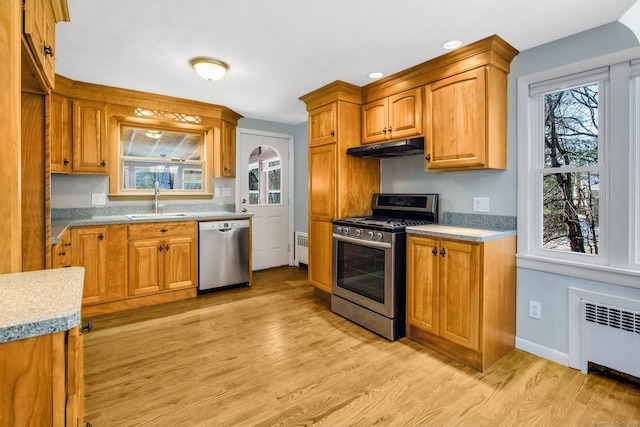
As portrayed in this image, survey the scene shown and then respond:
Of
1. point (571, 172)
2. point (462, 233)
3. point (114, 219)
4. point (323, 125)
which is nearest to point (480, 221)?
point (462, 233)

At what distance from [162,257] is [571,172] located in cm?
380

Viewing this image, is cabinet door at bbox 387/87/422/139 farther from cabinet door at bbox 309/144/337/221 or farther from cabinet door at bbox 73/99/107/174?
cabinet door at bbox 73/99/107/174

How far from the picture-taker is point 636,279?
2016mm

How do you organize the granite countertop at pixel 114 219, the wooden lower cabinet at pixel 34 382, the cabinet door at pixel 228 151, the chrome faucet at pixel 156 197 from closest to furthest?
1. the wooden lower cabinet at pixel 34 382
2. the granite countertop at pixel 114 219
3. the chrome faucet at pixel 156 197
4. the cabinet door at pixel 228 151

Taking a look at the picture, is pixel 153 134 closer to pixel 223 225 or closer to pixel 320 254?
pixel 223 225

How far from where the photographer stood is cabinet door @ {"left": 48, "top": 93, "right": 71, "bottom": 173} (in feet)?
10.7

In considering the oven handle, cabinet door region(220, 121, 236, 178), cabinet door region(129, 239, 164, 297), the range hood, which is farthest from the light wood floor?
cabinet door region(220, 121, 236, 178)

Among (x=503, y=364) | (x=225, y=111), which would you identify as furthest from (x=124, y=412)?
(x=225, y=111)

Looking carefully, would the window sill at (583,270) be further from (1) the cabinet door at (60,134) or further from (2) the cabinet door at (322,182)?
(1) the cabinet door at (60,134)

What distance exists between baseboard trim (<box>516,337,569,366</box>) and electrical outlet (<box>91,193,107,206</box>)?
4277mm

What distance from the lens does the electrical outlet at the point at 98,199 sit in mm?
3684

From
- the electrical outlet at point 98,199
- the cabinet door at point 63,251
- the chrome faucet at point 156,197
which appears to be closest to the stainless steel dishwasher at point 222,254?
the chrome faucet at point 156,197

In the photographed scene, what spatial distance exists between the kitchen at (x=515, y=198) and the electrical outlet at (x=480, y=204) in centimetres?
4

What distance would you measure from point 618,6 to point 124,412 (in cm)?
361
